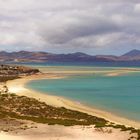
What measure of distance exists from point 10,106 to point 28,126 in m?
23.4

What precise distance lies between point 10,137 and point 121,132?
32.7 ft

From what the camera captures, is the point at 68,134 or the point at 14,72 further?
the point at 14,72

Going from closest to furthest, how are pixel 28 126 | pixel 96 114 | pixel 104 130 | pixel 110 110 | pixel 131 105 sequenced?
pixel 104 130 < pixel 28 126 < pixel 96 114 < pixel 110 110 < pixel 131 105

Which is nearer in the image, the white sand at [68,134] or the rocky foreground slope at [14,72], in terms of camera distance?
the white sand at [68,134]

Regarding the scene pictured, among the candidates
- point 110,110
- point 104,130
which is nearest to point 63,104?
point 110,110

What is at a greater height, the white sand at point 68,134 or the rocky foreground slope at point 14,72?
the rocky foreground slope at point 14,72

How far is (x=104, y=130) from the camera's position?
35.1 metres

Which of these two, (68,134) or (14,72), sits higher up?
(14,72)

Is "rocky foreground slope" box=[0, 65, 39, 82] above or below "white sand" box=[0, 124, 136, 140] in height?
above

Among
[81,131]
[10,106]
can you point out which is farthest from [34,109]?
[81,131]

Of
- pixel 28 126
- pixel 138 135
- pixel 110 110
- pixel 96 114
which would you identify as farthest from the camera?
pixel 110 110

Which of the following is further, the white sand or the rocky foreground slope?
the rocky foreground slope

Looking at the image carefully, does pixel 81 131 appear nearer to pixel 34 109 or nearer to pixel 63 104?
pixel 34 109

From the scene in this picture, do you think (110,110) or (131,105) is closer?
(110,110)
